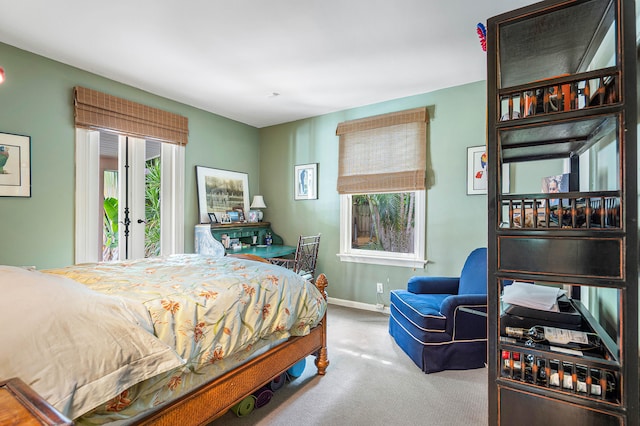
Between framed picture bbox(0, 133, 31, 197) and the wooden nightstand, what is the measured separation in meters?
2.72

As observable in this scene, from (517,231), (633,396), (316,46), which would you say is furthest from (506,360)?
(316,46)

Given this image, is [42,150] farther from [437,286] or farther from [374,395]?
→ [437,286]

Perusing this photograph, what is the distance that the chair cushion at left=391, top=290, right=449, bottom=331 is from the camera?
2.42 meters

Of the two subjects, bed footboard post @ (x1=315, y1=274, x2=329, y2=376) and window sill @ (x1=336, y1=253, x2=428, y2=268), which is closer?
bed footboard post @ (x1=315, y1=274, x2=329, y2=376)

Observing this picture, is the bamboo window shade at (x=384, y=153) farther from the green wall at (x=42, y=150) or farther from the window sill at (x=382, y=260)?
the green wall at (x=42, y=150)

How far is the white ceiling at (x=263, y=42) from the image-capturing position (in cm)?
212

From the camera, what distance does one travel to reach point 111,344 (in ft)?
3.36

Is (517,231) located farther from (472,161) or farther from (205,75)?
(205,75)

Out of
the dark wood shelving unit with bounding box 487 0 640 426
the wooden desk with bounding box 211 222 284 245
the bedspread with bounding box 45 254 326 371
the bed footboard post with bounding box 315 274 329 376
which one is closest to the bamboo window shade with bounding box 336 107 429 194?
the wooden desk with bounding box 211 222 284 245

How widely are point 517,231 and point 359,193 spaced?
2.95 meters

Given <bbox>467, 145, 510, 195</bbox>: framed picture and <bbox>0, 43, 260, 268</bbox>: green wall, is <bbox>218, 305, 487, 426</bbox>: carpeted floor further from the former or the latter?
<bbox>0, 43, 260, 268</bbox>: green wall

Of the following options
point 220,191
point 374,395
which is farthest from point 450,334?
point 220,191

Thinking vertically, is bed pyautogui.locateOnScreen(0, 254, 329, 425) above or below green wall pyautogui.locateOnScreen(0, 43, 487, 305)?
below

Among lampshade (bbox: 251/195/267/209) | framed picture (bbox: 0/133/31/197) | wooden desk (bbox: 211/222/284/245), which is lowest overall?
wooden desk (bbox: 211/222/284/245)
